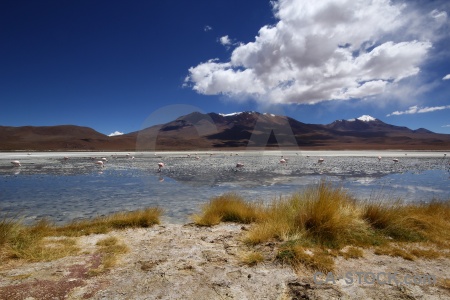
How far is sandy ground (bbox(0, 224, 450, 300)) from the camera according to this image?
2.69 m

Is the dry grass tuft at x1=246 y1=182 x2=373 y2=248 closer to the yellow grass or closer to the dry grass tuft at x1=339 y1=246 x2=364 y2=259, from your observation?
the yellow grass

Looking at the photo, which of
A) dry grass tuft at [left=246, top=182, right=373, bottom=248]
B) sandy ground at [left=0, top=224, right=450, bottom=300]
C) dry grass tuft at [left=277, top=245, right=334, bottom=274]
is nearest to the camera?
sandy ground at [left=0, top=224, right=450, bottom=300]

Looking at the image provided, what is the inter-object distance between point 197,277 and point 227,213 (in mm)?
3004

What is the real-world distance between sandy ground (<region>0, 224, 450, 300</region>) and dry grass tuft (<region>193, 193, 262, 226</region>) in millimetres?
1437

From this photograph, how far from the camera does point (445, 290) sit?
109 inches

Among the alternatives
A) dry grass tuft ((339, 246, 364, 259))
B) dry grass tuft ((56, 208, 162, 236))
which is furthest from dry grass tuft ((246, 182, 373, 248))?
dry grass tuft ((56, 208, 162, 236))

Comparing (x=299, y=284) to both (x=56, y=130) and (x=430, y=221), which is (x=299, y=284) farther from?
(x=56, y=130)

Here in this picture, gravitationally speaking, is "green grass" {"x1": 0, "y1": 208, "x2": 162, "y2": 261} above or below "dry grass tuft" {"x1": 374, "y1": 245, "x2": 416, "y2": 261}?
above

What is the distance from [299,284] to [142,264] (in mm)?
2010

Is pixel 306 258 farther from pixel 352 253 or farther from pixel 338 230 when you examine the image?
pixel 338 230

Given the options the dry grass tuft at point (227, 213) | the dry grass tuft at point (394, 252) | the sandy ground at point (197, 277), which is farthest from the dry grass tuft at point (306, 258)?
the dry grass tuft at point (227, 213)

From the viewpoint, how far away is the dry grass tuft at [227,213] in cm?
565

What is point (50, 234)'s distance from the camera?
187 inches

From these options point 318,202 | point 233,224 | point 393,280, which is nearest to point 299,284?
point 393,280
